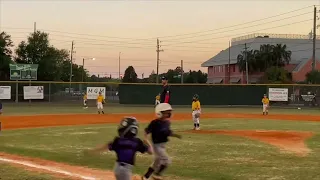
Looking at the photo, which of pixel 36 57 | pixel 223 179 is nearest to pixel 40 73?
pixel 36 57

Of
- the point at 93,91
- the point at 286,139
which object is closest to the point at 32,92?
the point at 93,91

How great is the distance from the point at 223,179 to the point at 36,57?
63.5 meters

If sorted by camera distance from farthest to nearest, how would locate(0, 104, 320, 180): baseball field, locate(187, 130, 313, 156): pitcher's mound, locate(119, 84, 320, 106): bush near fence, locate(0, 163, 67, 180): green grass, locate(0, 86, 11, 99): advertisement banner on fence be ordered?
1. locate(119, 84, 320, 106): bush near fence
2. locate(0, 86, 11, 99): advertisement banner on fence
3. locate(187, 130, 313, 156): pitcher's mound
4. locate(0, 104, 320, 180): baseball field
5. locate(0, 163, 67, 180): green grass

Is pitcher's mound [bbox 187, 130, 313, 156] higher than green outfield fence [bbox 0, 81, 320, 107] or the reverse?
the reverse

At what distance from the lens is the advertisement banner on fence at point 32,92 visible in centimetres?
4234

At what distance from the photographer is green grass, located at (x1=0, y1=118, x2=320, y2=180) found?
30.9 feet

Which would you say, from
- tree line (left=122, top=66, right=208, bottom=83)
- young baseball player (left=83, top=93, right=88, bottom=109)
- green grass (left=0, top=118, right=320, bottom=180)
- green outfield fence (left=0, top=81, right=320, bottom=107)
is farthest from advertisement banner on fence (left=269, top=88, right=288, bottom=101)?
tree line (left=122, top=66, right=208, bottom=83)

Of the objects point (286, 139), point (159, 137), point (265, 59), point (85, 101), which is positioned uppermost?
point (265, 59)

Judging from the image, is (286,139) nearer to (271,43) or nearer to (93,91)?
(93,91)

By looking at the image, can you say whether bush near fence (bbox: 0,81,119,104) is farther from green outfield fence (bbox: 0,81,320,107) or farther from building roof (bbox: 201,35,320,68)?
building roof (bbox: 201,35,320,68)

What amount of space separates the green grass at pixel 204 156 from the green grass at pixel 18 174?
1530mm

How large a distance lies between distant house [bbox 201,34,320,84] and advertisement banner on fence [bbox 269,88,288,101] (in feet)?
111

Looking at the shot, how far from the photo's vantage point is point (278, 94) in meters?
44.7

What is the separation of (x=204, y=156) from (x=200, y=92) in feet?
114
